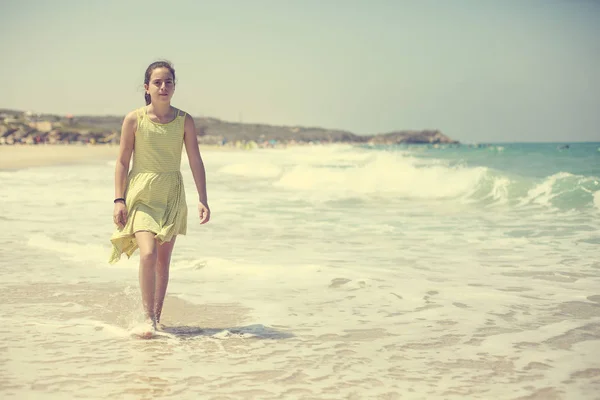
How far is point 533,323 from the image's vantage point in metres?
4.92

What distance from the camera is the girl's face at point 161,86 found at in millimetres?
4543

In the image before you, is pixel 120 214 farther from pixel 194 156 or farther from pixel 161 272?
pixel 194 156

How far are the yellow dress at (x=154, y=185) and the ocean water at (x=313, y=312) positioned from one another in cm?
66

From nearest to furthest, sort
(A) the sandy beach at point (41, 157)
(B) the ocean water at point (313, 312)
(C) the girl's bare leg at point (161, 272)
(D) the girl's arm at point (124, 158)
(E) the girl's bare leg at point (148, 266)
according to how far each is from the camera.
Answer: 1. (B) the ocean water at point (313, 312)
2. (E) the girl's bare leg at point (148, 266)
3. (D) the girl's arm at point (124, 158)
4. (C) the girl's bare leg at point (161, 272)
5. (A) the sandy beach at point (41, 157)

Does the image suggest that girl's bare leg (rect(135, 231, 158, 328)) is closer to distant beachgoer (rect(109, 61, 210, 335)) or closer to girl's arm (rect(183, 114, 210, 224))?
distant beachgoer (rect(109, 61, 210, 335))

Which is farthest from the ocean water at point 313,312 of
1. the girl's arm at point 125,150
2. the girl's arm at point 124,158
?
the girl's arm at point 125,150

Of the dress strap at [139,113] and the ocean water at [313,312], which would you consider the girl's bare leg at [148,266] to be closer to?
the ocean water at [313,312]

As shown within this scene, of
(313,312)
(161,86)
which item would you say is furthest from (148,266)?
(313,312)

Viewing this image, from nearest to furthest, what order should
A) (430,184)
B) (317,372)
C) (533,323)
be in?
1. (317,372)
2. (533,323)
3. (430,184)

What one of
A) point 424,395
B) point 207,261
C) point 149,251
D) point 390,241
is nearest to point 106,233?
point 207,261

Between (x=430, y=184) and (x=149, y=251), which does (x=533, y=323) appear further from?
(x=430, y=184)

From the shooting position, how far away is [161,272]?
4.68 m

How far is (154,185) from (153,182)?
21mm

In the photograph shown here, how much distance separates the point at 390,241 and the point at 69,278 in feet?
13.5
